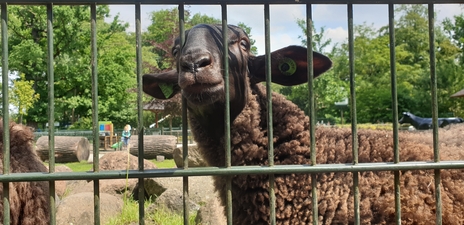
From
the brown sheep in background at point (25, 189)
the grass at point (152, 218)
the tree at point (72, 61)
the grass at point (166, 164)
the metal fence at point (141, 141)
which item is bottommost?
the grass at point (166, 164)

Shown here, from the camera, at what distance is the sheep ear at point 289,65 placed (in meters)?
3.19

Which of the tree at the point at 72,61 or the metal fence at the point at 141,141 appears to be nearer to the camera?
the metal fence at the point at 141,141

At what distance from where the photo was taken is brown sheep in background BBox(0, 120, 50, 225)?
3139 millimetres

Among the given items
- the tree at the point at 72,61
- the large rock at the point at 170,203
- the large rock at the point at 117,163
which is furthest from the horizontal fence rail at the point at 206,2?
the tree at the point at 72,61

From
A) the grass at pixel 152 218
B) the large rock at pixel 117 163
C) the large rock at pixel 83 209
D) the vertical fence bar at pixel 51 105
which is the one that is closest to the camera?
the vertical fence bar at pixel 51 105

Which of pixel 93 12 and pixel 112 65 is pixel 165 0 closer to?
pixel 93 12

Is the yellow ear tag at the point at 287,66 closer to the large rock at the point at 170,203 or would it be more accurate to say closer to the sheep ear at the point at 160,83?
the sheep ear at the point at 160,83

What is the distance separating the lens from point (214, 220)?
6027mm

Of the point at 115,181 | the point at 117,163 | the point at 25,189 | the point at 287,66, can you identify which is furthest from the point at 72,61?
the point at 287,66

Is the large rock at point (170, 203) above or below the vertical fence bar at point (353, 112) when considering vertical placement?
below

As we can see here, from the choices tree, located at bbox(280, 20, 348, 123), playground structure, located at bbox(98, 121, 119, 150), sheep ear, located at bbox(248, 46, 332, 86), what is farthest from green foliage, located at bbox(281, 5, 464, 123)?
sheep ear, located at bbox(248, 46, 332, 86)

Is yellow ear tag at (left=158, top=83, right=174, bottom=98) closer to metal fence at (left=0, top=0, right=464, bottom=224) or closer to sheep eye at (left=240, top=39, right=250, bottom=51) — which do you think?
sheep eye at (left=240, top=39, right=250, bottom=51)

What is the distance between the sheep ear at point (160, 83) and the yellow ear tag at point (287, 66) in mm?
828

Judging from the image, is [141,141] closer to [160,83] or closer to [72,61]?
[160,83]
